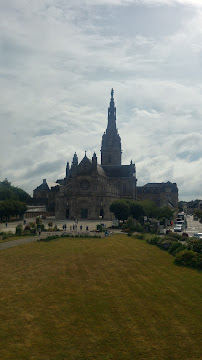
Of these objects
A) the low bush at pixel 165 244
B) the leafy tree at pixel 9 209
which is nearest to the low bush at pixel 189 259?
the low bush at pixel 165 244

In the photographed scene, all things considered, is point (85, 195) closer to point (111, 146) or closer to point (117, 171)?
point (117, 171)

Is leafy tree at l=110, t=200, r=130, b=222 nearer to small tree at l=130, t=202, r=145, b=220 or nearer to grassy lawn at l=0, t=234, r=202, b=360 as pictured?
small tree at l=130, t=202, r=145, b=220

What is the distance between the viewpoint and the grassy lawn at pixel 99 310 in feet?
31.5

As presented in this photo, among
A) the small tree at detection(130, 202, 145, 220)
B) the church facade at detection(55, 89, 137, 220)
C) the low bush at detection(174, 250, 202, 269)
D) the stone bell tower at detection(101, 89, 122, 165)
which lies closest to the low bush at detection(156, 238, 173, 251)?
the low bush at detection(174, 250, 202, 269)

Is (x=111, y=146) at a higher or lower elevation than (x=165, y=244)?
higher

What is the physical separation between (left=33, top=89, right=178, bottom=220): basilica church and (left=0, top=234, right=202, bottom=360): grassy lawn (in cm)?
5504

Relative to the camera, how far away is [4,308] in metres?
12.8

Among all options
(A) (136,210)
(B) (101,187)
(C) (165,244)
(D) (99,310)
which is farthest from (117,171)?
(D) (99,310)

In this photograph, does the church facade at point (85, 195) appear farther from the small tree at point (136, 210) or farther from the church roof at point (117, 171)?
the small tree at point (136, 210)

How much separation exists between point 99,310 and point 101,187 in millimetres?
66306

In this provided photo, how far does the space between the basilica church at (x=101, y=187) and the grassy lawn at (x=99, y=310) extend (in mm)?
55039

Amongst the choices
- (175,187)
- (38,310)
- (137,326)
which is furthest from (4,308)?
(175,187)

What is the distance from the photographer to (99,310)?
41.3 ft

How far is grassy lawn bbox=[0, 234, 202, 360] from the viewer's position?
960 cm
